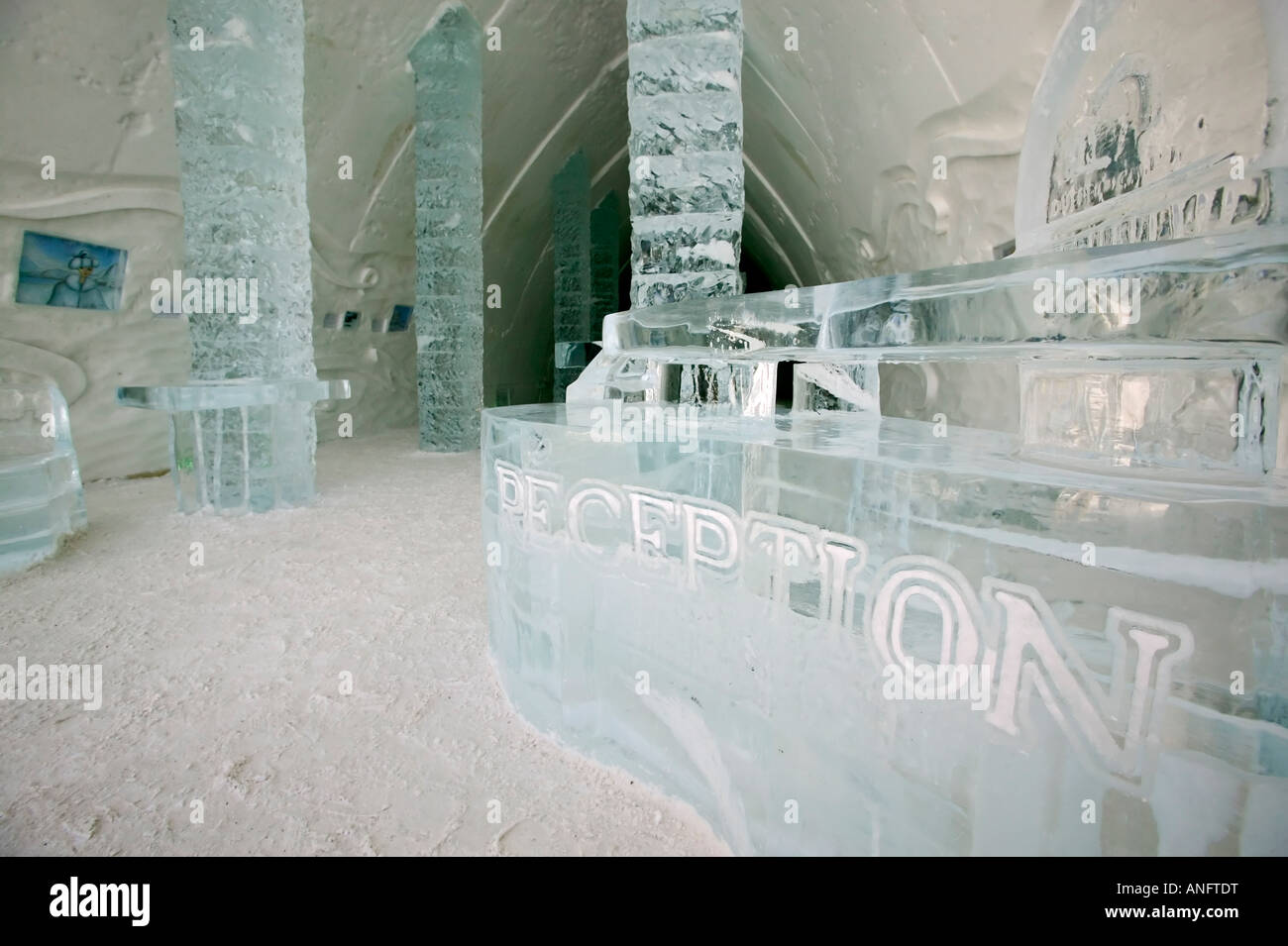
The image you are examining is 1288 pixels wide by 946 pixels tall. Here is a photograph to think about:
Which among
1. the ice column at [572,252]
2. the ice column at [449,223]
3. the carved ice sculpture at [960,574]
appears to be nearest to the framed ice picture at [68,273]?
the ice column at [449,223]

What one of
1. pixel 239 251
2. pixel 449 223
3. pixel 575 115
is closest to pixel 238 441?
pixel 239 251

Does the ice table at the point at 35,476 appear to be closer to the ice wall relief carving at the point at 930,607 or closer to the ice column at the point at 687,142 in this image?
the ice wall relief carving at the point at 930,607

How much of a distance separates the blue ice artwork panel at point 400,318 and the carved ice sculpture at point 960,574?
270 inches

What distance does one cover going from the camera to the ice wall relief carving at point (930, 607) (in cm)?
88

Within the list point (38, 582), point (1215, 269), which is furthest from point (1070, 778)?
point (38, 582)

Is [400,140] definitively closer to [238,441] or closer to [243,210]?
[243,210]

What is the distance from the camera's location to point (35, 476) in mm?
3088

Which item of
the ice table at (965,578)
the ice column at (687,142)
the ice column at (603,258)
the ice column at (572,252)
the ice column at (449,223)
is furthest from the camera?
the ice column at (603,258)

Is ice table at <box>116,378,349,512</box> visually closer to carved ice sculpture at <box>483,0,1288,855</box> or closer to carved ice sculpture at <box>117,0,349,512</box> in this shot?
carved ice sculpture at <box>117,0,349,512</box>

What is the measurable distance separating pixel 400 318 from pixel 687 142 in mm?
5329

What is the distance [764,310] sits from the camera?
1.62 meters

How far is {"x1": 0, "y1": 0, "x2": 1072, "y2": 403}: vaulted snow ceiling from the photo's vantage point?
412cm

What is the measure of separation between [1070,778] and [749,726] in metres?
0.57
